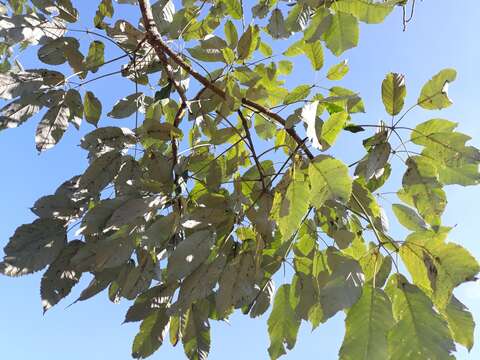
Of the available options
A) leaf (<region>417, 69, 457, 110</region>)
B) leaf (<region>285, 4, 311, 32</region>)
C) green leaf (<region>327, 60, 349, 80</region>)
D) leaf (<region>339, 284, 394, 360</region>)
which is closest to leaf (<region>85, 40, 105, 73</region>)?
leaf (<region>285, 4, 311, 32</region>)

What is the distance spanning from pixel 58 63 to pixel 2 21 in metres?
0.17

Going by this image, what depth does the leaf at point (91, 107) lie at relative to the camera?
1349 millimetres

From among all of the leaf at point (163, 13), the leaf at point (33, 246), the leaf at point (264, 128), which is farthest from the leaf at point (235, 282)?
the leaf at point (163, 13)

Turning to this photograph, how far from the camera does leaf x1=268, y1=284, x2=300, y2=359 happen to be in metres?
1.08

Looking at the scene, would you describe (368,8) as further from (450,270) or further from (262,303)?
(262,303)

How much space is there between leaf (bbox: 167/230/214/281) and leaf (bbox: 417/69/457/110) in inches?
21.5

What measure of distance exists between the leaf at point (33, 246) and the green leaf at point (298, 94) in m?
0.61

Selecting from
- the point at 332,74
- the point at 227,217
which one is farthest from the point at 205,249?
the point at 332,74

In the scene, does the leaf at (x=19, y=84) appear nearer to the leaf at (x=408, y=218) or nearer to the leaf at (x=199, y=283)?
the leaf at (x=199, y=283)

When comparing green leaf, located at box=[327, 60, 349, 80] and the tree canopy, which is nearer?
the tree canopy

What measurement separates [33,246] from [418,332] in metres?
0.77

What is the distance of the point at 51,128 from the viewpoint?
128 centimetres

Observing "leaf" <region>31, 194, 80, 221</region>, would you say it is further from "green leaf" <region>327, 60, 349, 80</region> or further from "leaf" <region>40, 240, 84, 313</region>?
"green leaf" <region>327, 60, 349, 80</region>

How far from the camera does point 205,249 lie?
3.17 ft
